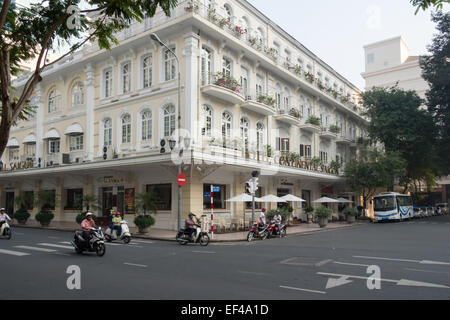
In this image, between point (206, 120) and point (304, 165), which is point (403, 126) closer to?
point (304, 165)

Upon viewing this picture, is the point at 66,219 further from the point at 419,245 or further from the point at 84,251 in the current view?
the point at 419,245

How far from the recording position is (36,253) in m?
12.1

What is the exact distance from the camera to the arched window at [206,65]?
21.7 meters

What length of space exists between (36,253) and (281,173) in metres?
17.5

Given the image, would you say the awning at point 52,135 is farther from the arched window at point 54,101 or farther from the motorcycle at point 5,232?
the motorcycle at point 5,232

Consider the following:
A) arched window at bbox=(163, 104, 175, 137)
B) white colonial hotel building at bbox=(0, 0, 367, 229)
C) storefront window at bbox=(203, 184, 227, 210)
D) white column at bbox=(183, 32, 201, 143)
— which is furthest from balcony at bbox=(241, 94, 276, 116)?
storefront window at bbox=(203, 184, 227, 210)

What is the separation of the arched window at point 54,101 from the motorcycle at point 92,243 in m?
21.0

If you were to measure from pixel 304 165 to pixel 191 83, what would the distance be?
13391mm

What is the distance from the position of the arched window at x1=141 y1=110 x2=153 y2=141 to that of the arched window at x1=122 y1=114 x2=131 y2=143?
137 cm

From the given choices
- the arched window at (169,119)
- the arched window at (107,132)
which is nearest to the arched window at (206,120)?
the arched window at (169,119)

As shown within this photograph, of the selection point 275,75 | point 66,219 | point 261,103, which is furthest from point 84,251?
point 275,75

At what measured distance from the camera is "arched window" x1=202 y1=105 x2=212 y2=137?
21.4 metres

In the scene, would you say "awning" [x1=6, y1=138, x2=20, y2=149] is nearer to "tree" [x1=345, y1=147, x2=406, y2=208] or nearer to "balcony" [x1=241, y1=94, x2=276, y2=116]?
"balcony" [x1=241, y1=94, x2=276, y2=116]

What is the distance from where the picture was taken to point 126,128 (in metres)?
24.1
